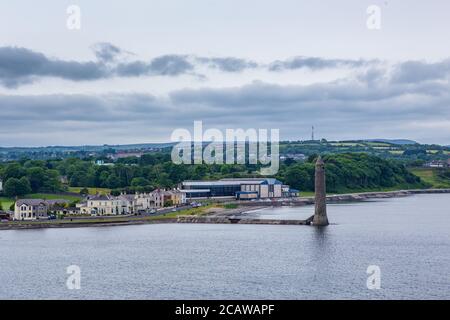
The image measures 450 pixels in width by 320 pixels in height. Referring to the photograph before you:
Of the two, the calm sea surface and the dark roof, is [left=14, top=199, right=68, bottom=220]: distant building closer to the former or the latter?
the dark roof

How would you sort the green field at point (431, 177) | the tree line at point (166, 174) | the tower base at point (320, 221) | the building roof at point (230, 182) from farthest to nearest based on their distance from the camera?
the green field at point (431, 177), the building roof at point (230, 182), the tree line at point (166, 174), the tower base at point (320, 221)

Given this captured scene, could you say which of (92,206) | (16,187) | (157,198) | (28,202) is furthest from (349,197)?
(28,202)

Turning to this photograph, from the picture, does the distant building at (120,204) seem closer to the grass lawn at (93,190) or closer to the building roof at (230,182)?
the grass lawn at (93,190)

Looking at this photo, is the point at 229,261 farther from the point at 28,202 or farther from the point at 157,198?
the point at 157,198

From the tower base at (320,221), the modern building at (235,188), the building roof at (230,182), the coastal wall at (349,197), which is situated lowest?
the coastal wall at (349,197)

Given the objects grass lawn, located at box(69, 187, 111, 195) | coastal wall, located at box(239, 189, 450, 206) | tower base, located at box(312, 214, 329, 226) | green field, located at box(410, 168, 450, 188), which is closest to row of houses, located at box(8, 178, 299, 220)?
coastal wall, located at box(239, 189, 450, 206)

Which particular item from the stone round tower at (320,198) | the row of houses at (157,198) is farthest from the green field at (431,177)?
the stone round tower at (320,198)
